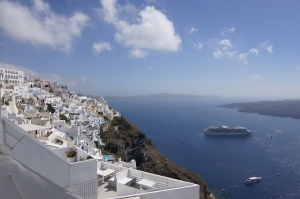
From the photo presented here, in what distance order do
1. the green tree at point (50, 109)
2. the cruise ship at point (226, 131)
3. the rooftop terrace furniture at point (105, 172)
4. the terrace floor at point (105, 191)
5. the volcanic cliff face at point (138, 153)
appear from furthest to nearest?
1. the cruise ship at point (226, 131)
2. the green tree at point (50, 109)
3. the volcanic cliff face at point (138, 153)
4. the rooftop terrace furniture at point (105, 172)
5. the terrace floor at point (105, 191)

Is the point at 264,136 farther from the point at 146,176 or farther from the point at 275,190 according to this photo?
the point at 146,176

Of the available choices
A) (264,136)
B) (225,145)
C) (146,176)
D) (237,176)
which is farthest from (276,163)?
(146,176)

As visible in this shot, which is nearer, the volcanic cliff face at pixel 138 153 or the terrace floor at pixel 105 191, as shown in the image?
the terrace floor at pixel 105 191

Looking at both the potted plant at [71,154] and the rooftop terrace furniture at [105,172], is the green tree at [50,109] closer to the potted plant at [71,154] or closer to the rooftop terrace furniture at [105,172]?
the rooftop terrace furniture at [105,172]

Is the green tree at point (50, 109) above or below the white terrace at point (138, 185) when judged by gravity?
above

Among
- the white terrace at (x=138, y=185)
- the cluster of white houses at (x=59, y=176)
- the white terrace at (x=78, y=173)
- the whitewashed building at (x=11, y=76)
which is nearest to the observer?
the cluster of white houses at (x=59, y=176)

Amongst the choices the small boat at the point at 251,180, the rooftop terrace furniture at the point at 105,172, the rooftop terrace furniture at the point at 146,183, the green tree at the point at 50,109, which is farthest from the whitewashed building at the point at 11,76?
the small boat at the point at 251,180

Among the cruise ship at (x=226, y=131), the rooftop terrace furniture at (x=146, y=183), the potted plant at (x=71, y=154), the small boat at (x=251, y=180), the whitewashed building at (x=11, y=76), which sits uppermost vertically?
the whitewashed building at (x=11, y=76)

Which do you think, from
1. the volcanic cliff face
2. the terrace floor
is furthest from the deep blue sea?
the terrace floor

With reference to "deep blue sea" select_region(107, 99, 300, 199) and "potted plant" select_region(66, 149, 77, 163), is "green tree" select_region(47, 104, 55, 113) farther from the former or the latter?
"potted plant" select_region(66, 149, 77, 163)
